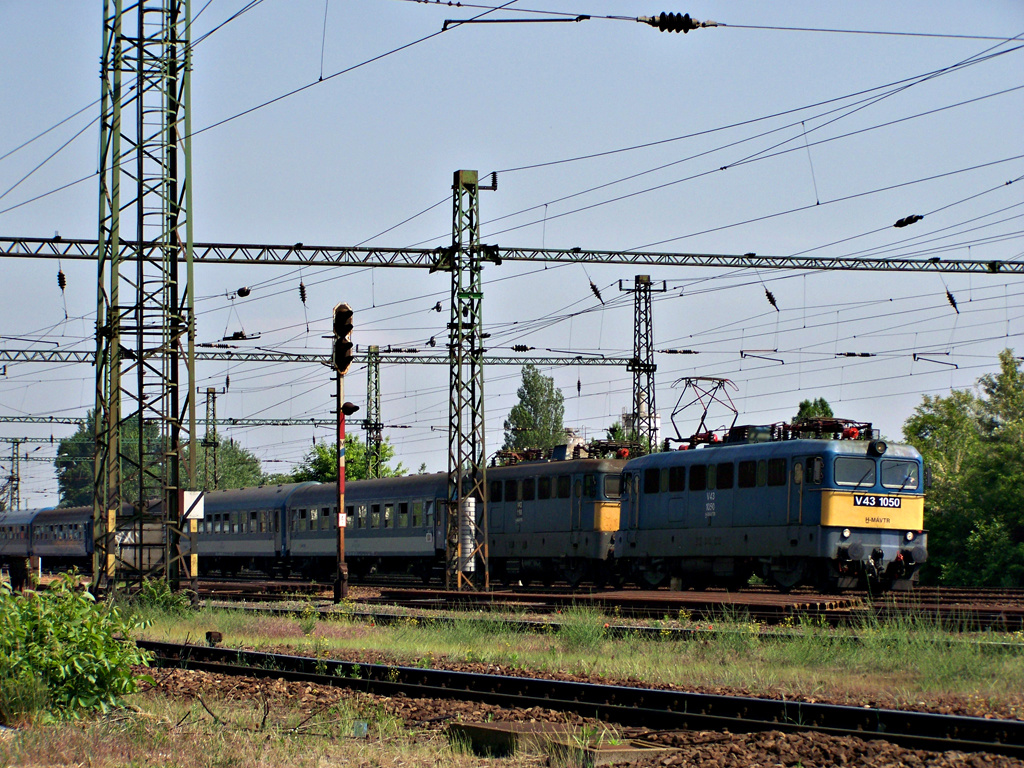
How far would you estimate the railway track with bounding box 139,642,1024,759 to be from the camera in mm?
8305

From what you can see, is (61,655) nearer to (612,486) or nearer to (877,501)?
(877,501)

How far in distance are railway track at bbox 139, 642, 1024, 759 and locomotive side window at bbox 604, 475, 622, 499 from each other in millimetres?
15397

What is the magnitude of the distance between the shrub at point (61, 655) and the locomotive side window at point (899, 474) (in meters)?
15.9

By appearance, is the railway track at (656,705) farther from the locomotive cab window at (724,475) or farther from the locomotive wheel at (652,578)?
the locomotive wheel at (652,578)

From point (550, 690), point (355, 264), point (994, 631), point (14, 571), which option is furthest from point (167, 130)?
point (994, 631)

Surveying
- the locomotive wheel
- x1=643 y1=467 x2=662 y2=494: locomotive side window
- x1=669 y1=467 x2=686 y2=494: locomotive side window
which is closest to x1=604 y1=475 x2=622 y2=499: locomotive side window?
x1=643 y1=467 x2=662 y2=494: locomotive side window

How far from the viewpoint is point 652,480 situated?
27.0 meters

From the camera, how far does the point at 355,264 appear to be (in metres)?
29.6

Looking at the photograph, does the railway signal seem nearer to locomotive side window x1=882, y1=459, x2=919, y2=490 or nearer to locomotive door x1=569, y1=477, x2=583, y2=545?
locomotive door x1=569, y1=477, x2=583, y2=545

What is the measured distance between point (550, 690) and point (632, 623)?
6.63 m

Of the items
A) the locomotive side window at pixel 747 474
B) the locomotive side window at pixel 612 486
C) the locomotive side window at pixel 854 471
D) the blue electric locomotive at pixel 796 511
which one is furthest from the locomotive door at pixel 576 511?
the locomotive side window at pixel 854 471

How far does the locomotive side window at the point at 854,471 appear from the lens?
22406 mm

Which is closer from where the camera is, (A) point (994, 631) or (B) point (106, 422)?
(A) point (994, 631)

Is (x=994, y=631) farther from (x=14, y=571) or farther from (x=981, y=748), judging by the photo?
(x=14, y=571)
